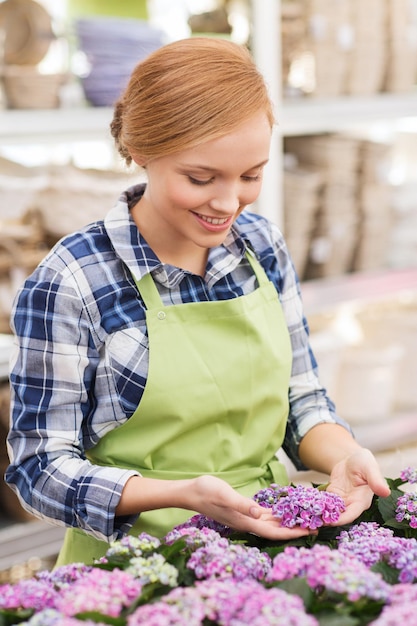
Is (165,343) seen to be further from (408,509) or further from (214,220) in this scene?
(408,509)

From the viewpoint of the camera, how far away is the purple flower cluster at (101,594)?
74cm

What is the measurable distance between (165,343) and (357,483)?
1.06 ft

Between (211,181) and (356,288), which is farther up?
(211,181)

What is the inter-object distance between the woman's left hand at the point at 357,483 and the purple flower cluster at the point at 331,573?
16 cm

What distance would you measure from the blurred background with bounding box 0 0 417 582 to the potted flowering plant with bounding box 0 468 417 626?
1242 mm

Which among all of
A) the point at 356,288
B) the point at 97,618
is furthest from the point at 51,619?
the point at 356,288

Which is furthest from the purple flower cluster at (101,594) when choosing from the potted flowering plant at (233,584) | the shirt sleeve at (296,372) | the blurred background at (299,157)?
the blurred background at (299,157)

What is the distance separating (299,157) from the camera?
2781 millimetres

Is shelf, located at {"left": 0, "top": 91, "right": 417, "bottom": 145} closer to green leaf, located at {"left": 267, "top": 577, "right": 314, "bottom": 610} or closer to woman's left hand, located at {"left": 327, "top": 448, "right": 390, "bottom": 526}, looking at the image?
woman's left hand, located at {"left": 327, "top": 448, "right": 390, "bottom": 526}

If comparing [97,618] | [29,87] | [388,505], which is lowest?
[388,505]

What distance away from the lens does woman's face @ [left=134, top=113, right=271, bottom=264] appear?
1.12 m

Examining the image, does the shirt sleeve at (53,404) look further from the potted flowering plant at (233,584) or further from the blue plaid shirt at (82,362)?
the potted flowering plant at (233,584)

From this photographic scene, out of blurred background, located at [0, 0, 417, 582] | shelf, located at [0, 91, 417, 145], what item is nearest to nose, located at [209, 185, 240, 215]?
A: blurred background, located at [0, 0, 417, 582]

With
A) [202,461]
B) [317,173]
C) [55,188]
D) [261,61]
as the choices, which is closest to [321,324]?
[317,173]
